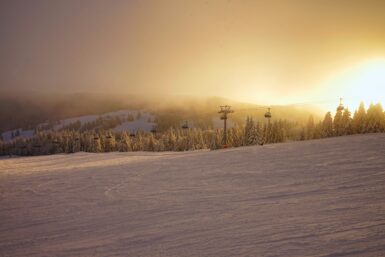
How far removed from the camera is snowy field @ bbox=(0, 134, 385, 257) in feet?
19.9

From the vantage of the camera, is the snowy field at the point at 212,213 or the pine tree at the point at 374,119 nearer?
the snowy field at the point at 212,213

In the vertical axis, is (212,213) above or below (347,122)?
below

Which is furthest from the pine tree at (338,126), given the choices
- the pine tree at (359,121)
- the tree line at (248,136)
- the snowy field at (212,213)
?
the snowy field at (212,213)

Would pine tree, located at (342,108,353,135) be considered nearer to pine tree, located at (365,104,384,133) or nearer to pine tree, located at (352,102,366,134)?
pine tree, located at (352,102,366,134)

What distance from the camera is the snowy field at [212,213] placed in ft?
19.9

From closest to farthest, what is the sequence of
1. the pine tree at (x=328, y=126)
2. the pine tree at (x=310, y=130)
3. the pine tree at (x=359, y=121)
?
the pine tree at (x=359, y=121)
the pine tree at (x=328, y=126)
the pine tree at (x=310, y=130)

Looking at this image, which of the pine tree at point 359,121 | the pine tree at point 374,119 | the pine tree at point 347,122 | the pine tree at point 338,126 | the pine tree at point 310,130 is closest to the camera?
the pine tree at point 374,119

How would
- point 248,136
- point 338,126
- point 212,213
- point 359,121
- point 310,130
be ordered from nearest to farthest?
point 212,213, point 359,121, point 338,126, point 248,136, point 310,130

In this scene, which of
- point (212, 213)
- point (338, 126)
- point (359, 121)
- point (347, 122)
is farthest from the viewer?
point (338, 126)

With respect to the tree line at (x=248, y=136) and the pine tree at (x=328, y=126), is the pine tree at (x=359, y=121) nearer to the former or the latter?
the tree line at (x=248, y=136)

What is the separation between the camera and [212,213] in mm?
8484

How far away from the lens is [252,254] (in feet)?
18.2

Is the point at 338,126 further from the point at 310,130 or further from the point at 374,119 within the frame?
the point at 310,130

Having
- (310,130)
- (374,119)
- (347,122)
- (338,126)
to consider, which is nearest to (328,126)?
(338,126)
